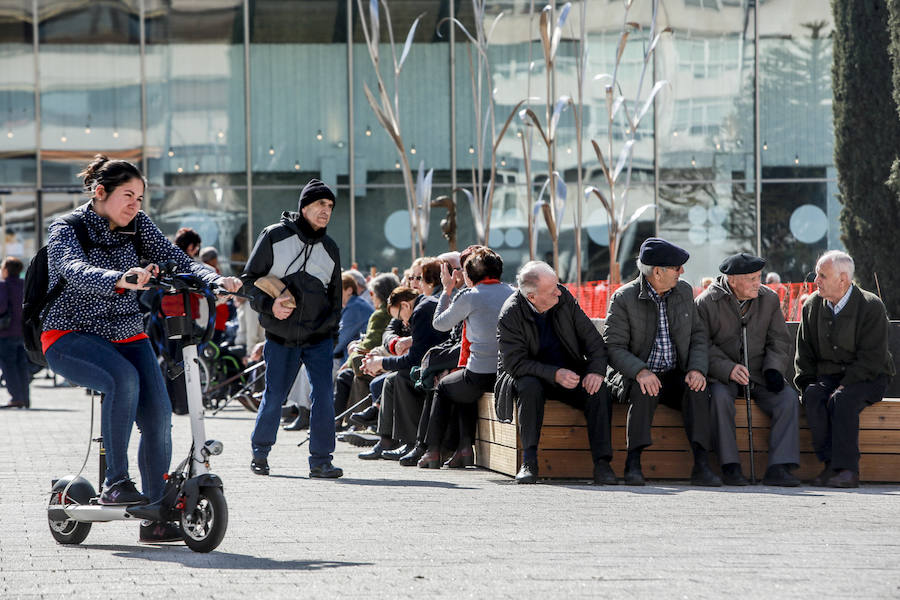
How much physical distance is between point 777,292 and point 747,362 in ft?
12.9

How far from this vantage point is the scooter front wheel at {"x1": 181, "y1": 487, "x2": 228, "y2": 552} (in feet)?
19.6

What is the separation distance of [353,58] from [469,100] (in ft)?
7.12

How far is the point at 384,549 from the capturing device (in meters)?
6.21

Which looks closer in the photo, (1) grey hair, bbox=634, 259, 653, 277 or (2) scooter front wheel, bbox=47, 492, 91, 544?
(2) scooter front wheel, bbox=47, 492, 91, 544

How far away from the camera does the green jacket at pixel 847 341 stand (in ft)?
29.6

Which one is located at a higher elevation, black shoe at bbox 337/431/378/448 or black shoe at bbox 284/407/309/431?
black shoe at bbox 337/431/378/448

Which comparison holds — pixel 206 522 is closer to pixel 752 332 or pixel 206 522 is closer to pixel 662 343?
pixel 662 343

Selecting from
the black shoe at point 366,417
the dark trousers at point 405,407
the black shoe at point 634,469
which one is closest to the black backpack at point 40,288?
the black shoe at point 634,469

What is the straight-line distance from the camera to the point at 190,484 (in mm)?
6016

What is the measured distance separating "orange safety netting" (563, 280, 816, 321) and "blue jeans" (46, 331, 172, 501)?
296 inches

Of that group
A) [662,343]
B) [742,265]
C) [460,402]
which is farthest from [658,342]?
[460,402]

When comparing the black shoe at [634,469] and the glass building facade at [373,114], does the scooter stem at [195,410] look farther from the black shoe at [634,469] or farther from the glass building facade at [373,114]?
the glass building facade at [373,114]

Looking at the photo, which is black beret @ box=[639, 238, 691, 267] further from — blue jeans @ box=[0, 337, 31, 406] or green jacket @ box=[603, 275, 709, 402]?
blue jeans @ box=[0, 337, 31, 406]

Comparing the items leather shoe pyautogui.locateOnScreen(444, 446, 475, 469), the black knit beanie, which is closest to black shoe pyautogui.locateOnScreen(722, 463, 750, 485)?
leather shoe pyautogui.locateOnScreen(444, 446, 475, 469)
